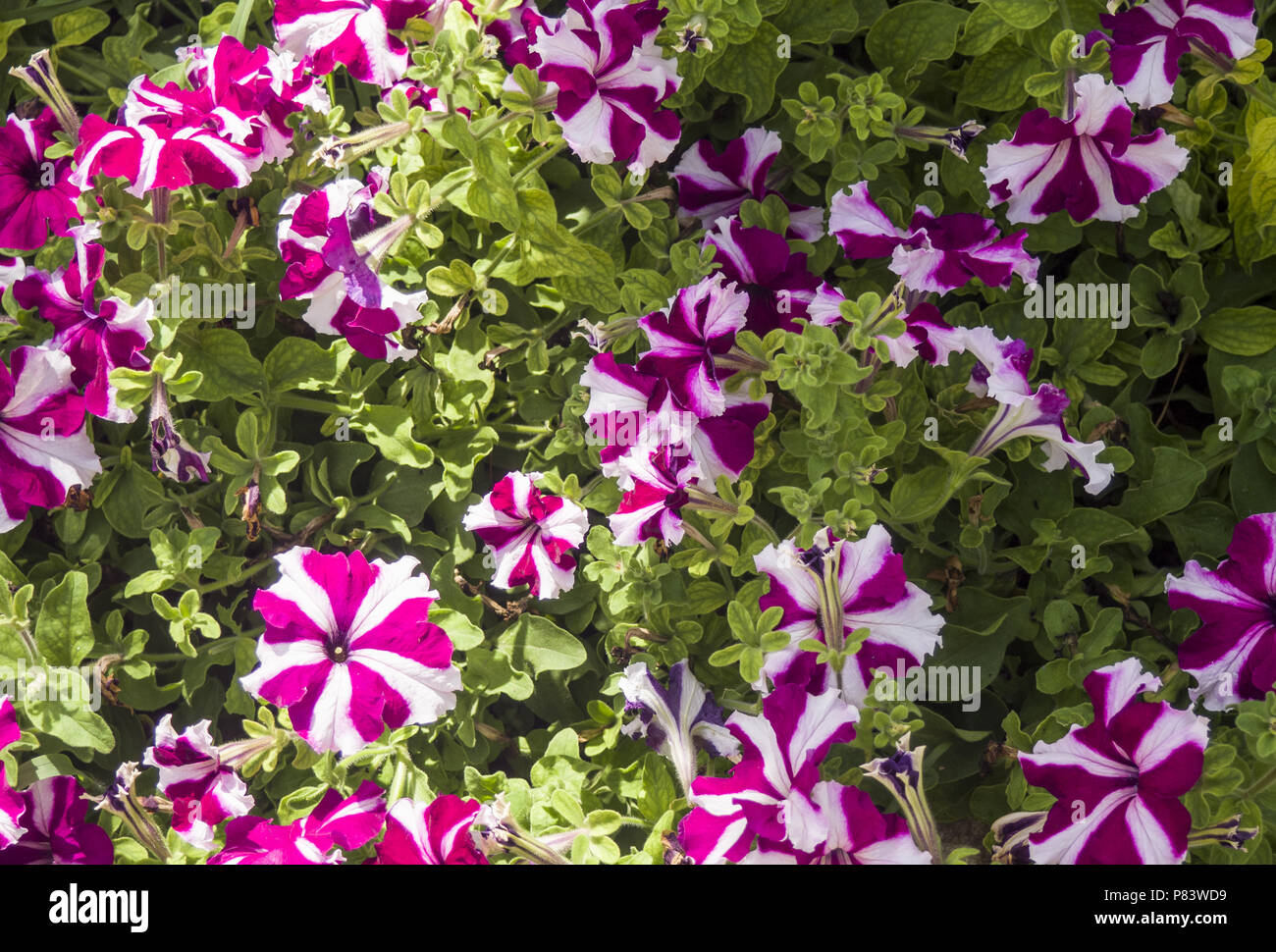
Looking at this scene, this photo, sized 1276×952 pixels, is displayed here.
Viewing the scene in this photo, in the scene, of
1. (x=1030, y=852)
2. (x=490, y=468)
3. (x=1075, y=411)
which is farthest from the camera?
(x=490, y=468)

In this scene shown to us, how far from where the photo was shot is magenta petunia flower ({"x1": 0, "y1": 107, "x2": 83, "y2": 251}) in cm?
117

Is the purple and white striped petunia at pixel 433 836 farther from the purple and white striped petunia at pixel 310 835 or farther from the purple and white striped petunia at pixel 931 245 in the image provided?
the purple and white striped petunia at pixel 931 245

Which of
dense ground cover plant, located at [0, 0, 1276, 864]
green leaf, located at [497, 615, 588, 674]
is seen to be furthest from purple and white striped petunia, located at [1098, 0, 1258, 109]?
green leaf, located at [497, 615, 588, 674]

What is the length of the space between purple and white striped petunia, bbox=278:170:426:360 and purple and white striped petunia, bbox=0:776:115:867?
2.01ft

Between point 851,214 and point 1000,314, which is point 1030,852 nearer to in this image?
point 1000,314

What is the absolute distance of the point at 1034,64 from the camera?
111 cm

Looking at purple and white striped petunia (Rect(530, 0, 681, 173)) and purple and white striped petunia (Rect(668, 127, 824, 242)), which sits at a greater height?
purple and white striped petunia (Rect(530, 0, 681, 173))

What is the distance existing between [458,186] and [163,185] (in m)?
0.30

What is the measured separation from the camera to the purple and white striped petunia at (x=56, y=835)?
1.17 meters

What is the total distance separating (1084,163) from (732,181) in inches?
14.3

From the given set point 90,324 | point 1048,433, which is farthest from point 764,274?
point 90,324

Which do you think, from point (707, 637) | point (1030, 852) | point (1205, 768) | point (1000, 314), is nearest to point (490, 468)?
point (707, 637)

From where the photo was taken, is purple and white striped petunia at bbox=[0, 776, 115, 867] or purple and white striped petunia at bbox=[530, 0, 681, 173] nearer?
purple and white striped petunia at bbox=[530, 0, 681, 173]

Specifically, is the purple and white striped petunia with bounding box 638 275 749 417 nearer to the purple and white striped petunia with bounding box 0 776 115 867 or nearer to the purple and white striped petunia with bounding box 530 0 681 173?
the purple and white striped petunia with bounding box 530 0 681 173
